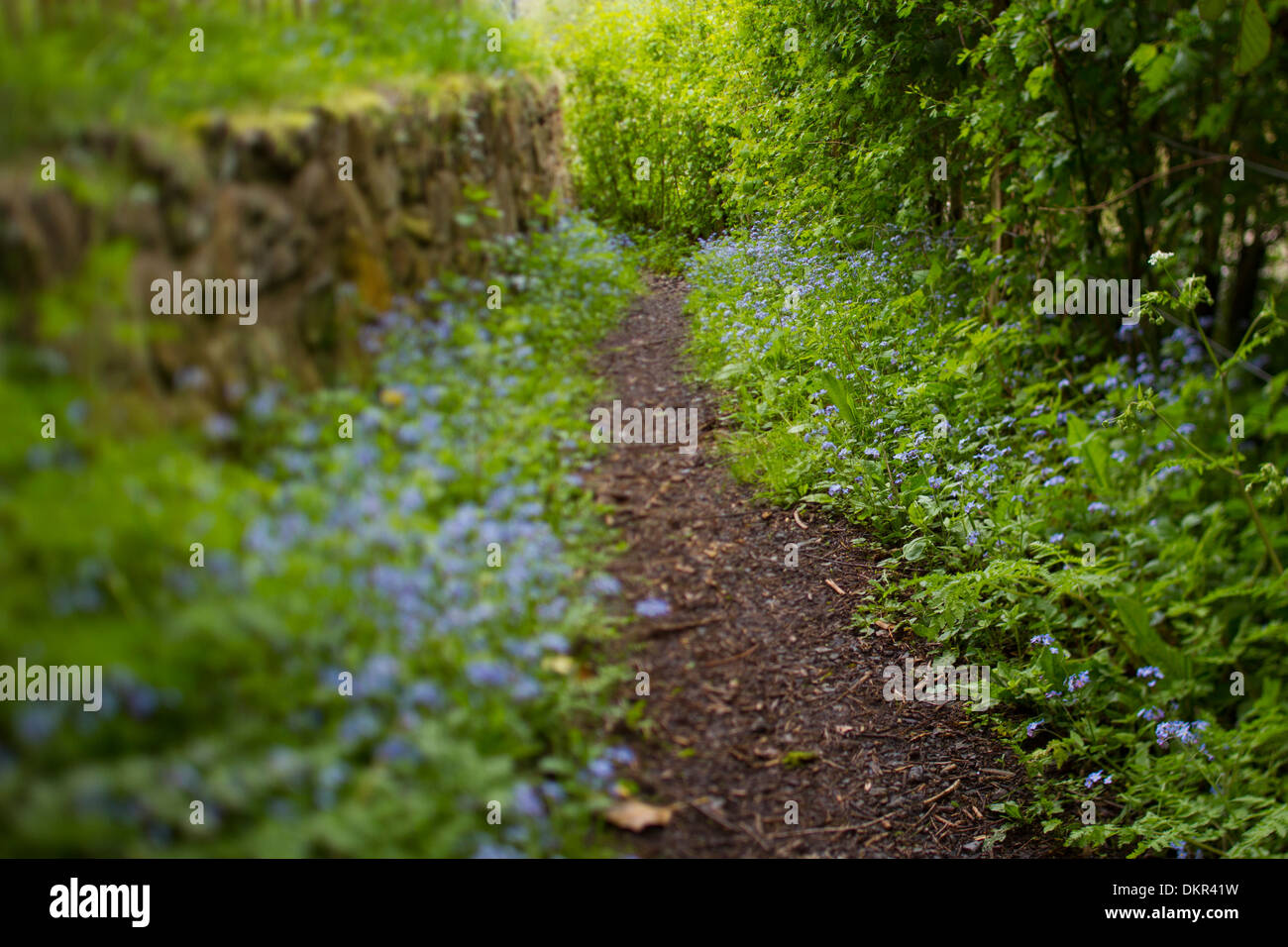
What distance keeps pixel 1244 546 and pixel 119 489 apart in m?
3.46

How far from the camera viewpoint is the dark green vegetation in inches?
117

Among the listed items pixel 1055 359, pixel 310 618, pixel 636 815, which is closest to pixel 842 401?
pixel 1055 359

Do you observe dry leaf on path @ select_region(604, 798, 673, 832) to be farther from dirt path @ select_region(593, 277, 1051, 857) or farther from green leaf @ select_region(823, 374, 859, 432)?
green leaf @ select_region(823, 374, 859, 432)

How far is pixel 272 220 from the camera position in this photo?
6.70 ft

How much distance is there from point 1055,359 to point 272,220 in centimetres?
387

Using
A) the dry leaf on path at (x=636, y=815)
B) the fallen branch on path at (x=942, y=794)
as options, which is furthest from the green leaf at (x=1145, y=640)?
the dry leaf on path at (x=636, y=815)

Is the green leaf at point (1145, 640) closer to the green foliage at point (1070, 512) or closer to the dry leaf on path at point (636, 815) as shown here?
→ the green foliage at point (1070, 512)

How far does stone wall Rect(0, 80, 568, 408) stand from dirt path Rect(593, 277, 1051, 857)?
80 cm

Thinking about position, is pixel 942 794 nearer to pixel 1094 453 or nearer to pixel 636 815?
pixel 636 815

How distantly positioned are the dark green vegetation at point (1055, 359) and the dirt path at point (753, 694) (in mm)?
262

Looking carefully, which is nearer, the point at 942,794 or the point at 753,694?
the point at 753,694

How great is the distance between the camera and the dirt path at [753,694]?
7.89 ft
